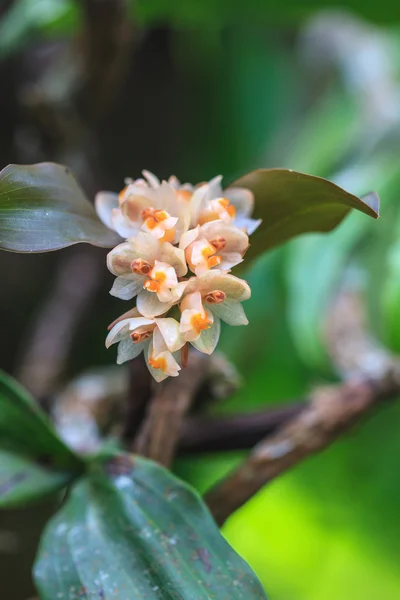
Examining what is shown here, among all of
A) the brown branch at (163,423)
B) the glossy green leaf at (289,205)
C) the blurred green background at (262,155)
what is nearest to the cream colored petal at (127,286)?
the glossy green leaf at (289,205)

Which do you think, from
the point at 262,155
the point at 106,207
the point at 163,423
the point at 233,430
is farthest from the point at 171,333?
the point at 262,155

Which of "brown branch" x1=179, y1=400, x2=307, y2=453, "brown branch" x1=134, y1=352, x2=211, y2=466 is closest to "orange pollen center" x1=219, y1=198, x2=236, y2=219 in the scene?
"brown branch" x1=134, y1=352, x2=211, y2=466

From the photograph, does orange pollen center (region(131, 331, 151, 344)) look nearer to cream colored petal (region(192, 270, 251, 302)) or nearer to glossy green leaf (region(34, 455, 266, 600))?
cream colored petal (region(192, 270, 251, 302))

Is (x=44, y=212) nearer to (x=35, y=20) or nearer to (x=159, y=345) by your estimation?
(x=159, y=345)

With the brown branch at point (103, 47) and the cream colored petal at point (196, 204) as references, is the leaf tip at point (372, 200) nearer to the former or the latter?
the cream colored petal at point (196, 204)

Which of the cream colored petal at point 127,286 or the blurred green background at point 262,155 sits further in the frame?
the blurred green background at point 262,155

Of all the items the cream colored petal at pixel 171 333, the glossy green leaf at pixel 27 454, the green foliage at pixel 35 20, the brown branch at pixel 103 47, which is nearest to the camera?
the cream colored petal at pixel 171 333

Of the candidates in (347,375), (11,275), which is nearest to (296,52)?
(11,275)
